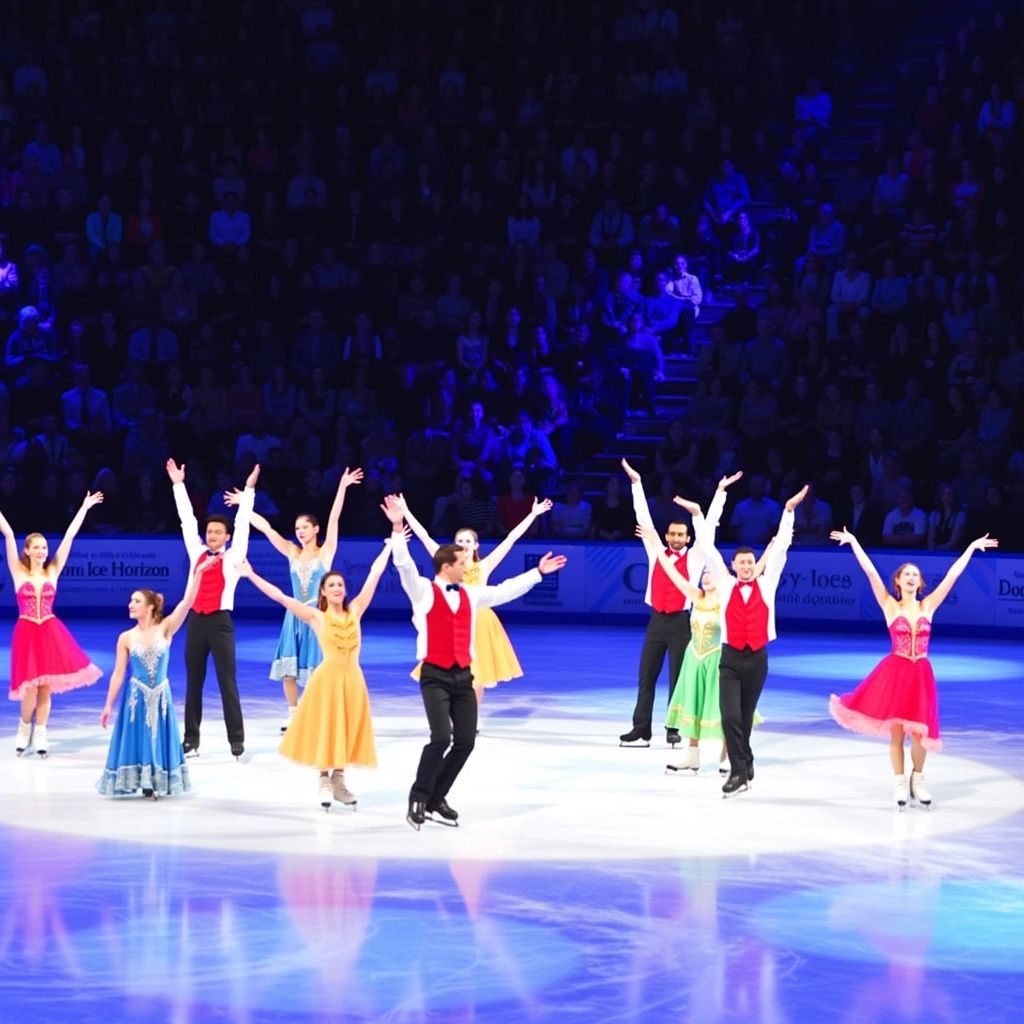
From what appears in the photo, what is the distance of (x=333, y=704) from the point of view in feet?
32.2

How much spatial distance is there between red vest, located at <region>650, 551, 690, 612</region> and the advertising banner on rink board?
20.4ft

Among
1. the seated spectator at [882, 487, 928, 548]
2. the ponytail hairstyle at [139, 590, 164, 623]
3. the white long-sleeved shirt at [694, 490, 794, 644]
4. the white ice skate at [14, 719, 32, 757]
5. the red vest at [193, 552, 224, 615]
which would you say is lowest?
the white ice skate at [14, 719, 32, 757]

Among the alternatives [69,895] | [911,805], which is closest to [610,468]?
[911,805]

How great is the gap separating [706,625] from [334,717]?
2.55 m

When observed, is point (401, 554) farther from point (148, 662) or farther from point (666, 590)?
point (666, 590)

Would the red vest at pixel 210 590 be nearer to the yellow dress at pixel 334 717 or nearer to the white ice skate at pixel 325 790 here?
the yellow dress at pixel 334 717

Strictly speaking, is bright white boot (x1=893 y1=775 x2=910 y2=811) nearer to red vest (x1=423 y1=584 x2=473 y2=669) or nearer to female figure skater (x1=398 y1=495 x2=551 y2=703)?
red vest (x1=423 y1=584 x2=473 y2=669)

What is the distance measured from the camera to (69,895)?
26.7ft

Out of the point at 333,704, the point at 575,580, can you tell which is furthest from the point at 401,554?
the point at 575,580

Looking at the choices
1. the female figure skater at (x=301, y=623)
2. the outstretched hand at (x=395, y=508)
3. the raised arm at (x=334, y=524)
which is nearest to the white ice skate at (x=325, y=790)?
the outstretched hand at (x=395, y=508)

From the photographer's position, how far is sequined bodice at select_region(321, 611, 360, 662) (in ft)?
32.3

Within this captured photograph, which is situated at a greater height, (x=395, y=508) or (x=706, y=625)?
(x=395, y=508)

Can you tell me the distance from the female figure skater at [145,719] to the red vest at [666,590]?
11.1 feet

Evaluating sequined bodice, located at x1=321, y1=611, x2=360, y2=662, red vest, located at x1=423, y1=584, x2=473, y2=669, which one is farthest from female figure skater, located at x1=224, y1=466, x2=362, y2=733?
red vest, located at x1=423, y1=584, x2=473, y2=669
